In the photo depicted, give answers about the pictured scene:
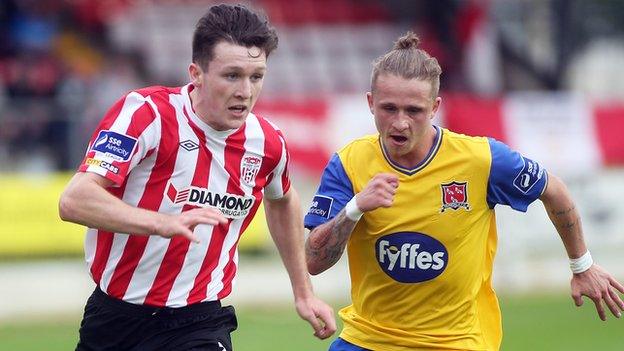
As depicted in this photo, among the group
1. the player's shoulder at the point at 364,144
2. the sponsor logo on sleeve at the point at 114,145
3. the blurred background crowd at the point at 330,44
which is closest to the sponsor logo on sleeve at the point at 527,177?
the player's shoulder at the point at 364,144

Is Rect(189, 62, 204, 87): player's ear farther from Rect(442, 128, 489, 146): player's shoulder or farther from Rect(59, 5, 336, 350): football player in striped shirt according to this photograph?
Rect(442, 128, 489, 146): player's shoulder

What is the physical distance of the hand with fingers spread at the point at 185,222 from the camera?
512 centimetres

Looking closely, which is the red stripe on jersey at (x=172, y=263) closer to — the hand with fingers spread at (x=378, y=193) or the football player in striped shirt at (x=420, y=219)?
the football player in striped shirt at (x=420, y=219)

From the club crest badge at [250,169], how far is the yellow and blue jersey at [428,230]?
12.6 inches

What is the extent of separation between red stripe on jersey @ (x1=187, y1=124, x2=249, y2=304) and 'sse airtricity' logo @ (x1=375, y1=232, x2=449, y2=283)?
2.38 ft

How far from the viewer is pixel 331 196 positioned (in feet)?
20.1

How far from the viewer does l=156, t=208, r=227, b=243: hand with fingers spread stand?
5.12 metres

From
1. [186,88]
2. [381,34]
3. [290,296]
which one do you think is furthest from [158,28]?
[186,88]

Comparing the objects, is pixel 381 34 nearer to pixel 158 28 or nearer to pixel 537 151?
pixel 158 28

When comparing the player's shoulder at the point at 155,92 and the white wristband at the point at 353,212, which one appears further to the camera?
the player's shoulder at the point at 155,92

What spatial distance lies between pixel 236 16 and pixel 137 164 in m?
0.81

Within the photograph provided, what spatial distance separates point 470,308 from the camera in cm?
620

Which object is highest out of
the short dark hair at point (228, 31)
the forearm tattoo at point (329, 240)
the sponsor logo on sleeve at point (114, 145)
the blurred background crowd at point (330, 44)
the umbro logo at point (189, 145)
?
the blurred background crowd at point (330, 44)

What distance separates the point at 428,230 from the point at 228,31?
131 cm
